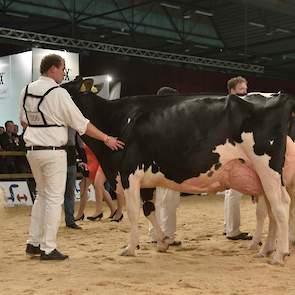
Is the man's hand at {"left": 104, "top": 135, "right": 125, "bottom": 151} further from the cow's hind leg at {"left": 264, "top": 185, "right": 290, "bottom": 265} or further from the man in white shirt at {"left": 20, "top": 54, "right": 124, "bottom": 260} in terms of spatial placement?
the cow's hind leg at {"left": 264, "top": 185, "right": 290, "bottom": 265}

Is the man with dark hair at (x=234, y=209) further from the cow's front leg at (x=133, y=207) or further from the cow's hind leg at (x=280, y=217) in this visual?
the cow's front leg at (x=133, y=207)

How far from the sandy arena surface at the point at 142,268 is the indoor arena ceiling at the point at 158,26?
32.0 ft

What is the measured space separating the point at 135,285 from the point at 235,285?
30.6 inches

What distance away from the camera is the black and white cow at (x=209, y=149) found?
552cm

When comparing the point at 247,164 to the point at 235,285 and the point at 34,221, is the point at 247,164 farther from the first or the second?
the point at 34,221

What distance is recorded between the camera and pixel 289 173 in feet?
19.3

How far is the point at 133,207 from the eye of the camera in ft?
19.2

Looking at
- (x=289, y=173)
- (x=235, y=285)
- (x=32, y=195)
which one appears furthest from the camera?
(x=32, y=195)

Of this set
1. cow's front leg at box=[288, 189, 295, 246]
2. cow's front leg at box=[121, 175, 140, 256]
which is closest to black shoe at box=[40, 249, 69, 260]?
cow's front leg at box=[121, 175, 140, 256]

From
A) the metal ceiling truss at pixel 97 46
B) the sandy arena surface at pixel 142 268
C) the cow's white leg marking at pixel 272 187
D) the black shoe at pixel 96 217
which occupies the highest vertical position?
the metal ceiling truss at pixel 97 46

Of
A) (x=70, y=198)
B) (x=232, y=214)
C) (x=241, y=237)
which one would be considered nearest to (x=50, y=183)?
(x=232, y=214)

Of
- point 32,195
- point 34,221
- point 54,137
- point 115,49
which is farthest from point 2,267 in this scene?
point 115,49

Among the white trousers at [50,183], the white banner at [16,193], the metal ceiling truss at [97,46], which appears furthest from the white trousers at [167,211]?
the metal ceiling truss at [97,46]

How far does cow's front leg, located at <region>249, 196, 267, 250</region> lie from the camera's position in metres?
6.35
